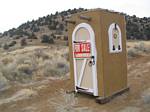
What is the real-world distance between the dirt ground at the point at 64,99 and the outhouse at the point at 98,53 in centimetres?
33

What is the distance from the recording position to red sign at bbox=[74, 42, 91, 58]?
937 cm

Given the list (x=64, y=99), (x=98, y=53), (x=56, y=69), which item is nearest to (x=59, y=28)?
(x=56, y=69)

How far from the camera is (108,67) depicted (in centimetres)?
926

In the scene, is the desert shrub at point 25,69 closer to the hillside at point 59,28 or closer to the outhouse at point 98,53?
the outhouse at point 98,53

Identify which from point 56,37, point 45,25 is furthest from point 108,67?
point 45,25

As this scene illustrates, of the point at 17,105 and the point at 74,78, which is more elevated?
the point at 74,78

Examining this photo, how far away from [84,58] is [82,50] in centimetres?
24

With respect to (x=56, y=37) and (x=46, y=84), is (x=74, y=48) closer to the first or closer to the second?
(x=46, y=84)

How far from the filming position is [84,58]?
959 centimetres

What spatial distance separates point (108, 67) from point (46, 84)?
391 cm

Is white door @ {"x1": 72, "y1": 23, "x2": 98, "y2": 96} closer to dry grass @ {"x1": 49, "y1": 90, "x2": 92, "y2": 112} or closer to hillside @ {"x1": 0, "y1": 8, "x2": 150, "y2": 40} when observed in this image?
dry grass @ {"x1": 49, "y1": 90, "x2": 92, "y2": 112}

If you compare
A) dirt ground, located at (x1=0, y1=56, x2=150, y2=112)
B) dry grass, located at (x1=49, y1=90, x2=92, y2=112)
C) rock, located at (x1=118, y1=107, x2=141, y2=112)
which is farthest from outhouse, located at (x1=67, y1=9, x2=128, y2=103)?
rock, located at (x1=118, y1=107, x2=141, y2=112)

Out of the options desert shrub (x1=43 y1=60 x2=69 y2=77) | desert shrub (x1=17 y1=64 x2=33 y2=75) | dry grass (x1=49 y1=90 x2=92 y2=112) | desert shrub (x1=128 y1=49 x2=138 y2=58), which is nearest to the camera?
dry grass (x1=49 y1=90 x2=92 y2=112)

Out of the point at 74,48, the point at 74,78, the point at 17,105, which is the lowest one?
the point at 17,105
